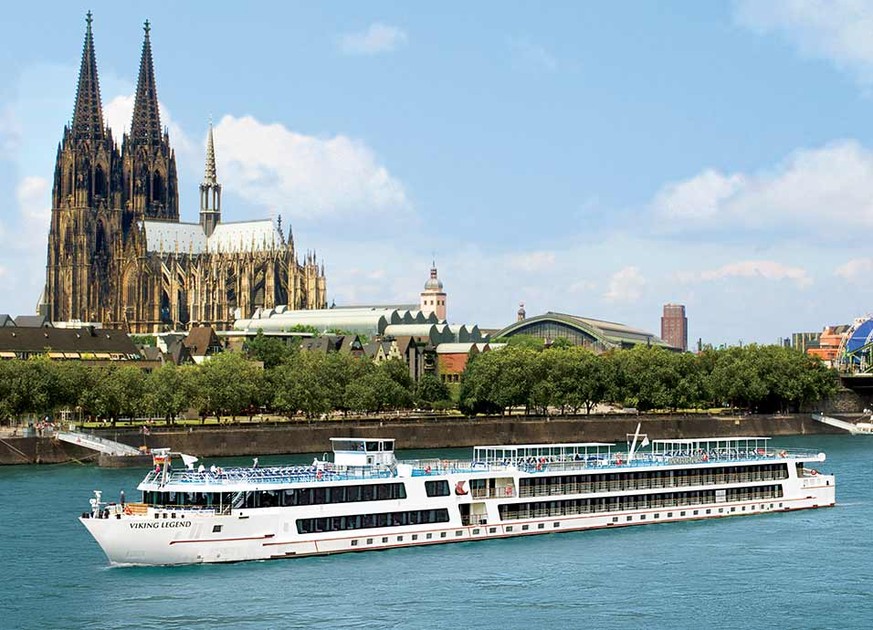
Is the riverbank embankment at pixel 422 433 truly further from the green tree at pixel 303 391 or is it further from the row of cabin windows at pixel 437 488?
the row of cabin windows at pixel 437 488

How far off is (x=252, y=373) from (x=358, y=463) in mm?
68086

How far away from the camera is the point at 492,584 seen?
57.0 metres

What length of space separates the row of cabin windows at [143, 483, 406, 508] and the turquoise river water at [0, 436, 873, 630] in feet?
7.38

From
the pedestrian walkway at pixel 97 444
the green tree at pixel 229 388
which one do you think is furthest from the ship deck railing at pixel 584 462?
the green tree at pixel 229 388

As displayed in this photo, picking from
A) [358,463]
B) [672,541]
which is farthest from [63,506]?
[672,541]

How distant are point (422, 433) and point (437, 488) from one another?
5729cm

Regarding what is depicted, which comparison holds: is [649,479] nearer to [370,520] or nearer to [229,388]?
[370,520]

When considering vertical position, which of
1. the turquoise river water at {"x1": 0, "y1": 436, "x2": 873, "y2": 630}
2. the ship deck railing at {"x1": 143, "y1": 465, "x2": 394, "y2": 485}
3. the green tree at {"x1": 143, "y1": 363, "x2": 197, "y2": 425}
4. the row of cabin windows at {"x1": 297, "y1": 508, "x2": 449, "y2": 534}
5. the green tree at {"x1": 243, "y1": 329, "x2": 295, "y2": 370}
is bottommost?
the turquoise river water at {"x1": 0, "y1": 436, "x2": 873, "y2": 630}

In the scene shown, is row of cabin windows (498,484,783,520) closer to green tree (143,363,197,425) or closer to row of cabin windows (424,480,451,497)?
row of cabin windows (424,480,451,497)

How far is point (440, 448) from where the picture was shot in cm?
12244

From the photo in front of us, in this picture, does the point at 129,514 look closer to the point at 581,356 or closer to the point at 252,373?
the point at 252,373

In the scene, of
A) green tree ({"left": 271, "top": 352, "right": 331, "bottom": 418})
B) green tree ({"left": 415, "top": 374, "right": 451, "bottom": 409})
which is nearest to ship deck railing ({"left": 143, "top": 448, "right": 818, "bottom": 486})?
green tree ({"left": 271, "top": 352, "right": 331, "bottom": 418})

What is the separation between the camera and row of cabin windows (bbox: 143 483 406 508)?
197 ft

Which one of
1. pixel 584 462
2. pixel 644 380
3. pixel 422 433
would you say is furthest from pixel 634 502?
pixel 644 380
